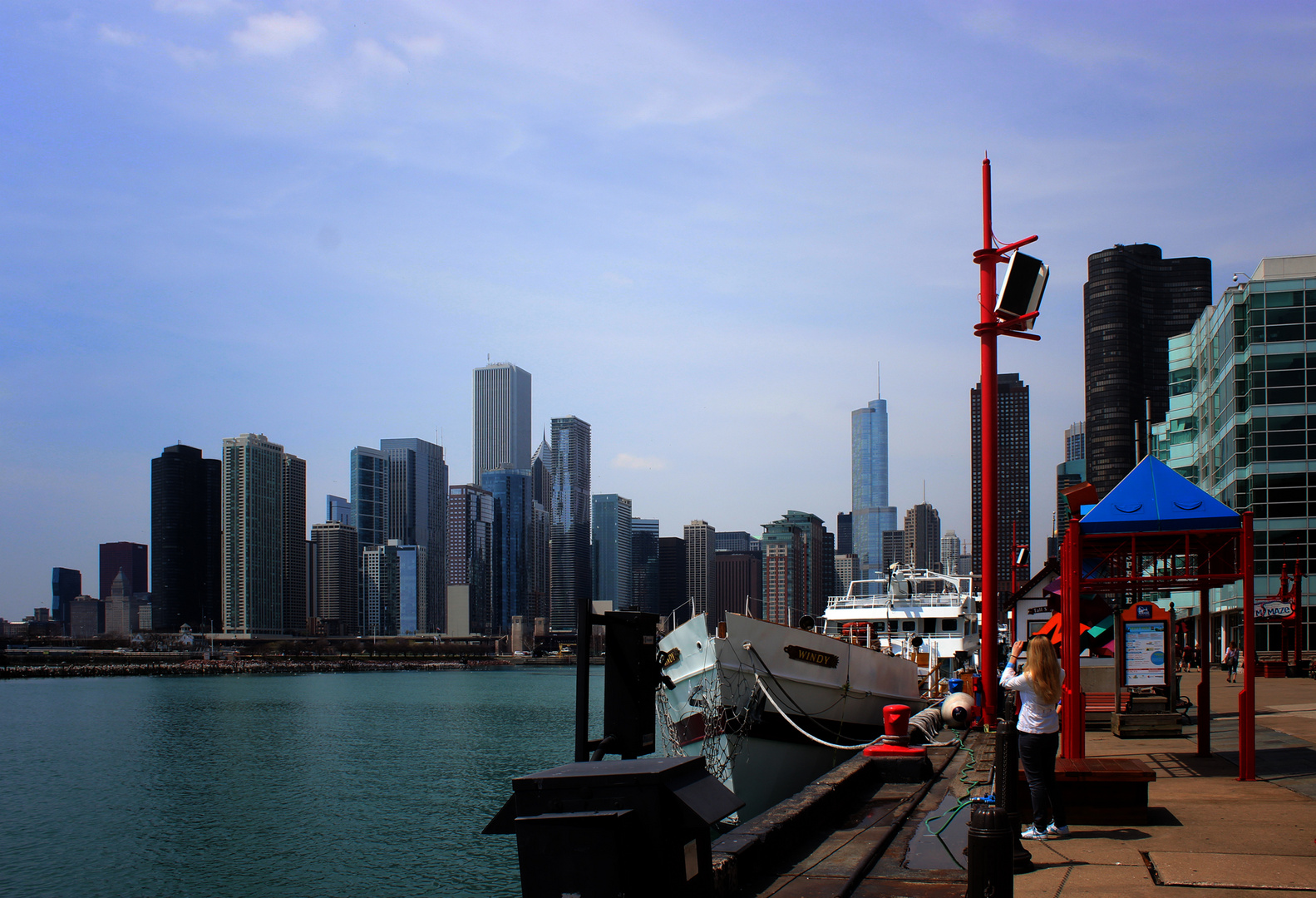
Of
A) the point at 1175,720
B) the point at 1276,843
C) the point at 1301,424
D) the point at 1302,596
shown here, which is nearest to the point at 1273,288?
the point at 1301,424

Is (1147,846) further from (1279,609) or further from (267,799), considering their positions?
(1279,609)

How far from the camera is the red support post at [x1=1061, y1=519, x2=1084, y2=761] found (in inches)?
461

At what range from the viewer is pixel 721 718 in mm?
18000

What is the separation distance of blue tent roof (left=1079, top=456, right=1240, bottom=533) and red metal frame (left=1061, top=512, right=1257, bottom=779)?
113 millimetres

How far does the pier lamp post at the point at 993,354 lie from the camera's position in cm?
1509

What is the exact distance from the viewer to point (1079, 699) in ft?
39.2

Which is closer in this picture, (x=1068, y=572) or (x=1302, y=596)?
(x=1068, y=572)

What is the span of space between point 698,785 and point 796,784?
16.0m

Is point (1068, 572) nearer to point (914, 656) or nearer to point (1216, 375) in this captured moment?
point (914, 656)

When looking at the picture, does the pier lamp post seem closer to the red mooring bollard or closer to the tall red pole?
the tall red pole

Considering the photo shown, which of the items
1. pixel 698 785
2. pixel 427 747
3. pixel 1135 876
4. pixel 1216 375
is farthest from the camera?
pixel 1216 375

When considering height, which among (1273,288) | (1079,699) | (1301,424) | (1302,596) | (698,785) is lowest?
(1302,596)

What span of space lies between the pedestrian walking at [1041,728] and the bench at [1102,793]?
0.41m

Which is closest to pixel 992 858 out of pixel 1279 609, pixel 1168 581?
pixel 1168 581
